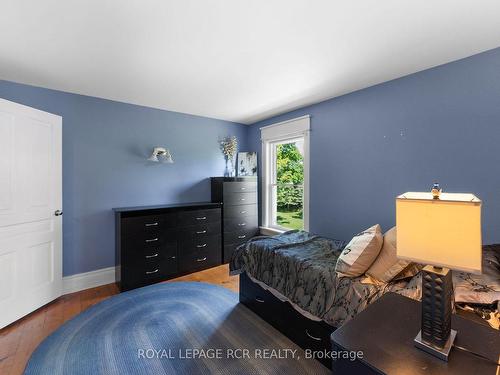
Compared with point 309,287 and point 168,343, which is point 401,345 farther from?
point 168,343

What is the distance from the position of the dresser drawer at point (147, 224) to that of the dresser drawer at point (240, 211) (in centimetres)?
86

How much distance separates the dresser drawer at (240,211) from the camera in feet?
12.4

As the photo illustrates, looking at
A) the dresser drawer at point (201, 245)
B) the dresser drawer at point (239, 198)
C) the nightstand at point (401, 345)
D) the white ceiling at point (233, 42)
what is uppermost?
the white ceiling at point (233, 42)

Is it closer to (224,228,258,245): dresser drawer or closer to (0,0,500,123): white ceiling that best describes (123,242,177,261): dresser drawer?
(224,228,258,245): dresser drawer

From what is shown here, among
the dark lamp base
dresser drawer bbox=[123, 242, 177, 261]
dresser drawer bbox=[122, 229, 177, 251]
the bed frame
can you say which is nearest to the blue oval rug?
the bed frame

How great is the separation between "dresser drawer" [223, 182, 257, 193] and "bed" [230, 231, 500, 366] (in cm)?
135

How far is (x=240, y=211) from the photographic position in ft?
12.9

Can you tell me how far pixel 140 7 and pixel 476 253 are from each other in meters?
2.10

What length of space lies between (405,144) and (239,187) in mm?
2344

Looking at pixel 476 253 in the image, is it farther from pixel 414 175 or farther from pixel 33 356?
pixel 33 356

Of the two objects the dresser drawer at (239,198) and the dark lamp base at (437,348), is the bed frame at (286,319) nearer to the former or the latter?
the dark lamp base at (437,348)

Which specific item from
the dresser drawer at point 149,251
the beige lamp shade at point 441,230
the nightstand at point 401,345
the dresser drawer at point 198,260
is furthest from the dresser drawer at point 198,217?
the beige lamp shade at point 441,230

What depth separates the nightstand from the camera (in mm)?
889

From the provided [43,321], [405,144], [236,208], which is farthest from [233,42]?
[43,321]
